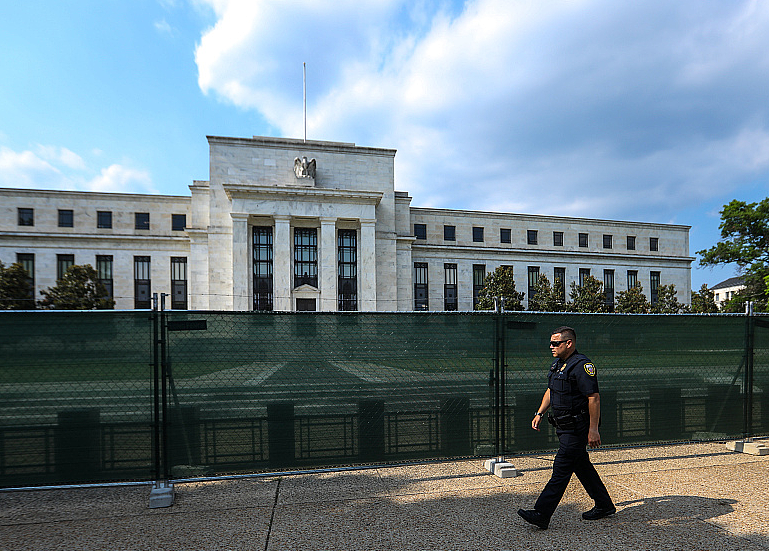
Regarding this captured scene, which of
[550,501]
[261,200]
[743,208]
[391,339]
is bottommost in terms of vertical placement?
[550,501]

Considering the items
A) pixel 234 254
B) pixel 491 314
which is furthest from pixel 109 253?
pixel 491 314

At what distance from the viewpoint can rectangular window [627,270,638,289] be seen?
54406 mm

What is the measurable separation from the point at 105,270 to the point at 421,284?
1330 inches

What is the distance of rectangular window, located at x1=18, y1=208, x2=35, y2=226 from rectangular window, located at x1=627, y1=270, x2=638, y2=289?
7011 cm

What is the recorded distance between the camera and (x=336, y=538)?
4.07 m

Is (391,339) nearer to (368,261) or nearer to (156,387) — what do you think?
(156,387)

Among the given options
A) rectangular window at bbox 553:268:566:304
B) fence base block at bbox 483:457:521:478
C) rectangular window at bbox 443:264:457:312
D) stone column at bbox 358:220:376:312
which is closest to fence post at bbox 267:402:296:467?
fence base block at bbox 483:457:521:478

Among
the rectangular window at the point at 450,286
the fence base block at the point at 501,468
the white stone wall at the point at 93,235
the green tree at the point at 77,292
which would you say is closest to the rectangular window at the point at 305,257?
the white stone wall at the point at 93,235

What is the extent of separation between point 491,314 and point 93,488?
Result: 5958 mm

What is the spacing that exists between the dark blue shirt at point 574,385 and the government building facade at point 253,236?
3535cm

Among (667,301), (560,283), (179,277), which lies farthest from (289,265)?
(667,301)

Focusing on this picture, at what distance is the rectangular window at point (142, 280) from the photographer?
139 ft

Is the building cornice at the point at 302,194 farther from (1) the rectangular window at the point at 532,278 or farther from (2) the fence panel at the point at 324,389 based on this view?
(2) the fence panel at the point at 324,389

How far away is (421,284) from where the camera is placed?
47.6 metres
